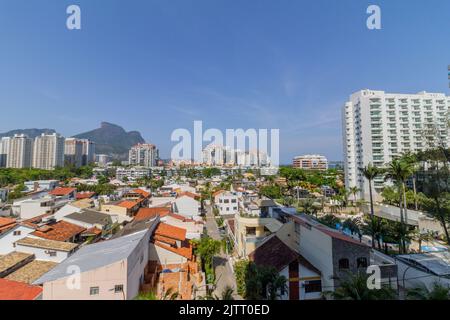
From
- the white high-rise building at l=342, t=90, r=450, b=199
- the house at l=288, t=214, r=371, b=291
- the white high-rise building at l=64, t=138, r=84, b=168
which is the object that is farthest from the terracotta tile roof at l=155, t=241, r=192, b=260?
the white high-rise building at l=64, t=138, r=84, b=168

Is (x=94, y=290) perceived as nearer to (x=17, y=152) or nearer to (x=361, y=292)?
(x=361, y=292)

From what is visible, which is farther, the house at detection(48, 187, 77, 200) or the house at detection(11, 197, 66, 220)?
the house at detection(48, 187, 77, 200)

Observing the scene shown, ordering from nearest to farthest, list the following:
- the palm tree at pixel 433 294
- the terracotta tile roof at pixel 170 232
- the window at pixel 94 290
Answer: the palm tree at pixel 433 294 < the window at pixel 94 290 < the terracotta tile roof at pixel 170 232

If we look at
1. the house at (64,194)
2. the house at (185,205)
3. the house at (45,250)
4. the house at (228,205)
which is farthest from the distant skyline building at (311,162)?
the house at (45,250)

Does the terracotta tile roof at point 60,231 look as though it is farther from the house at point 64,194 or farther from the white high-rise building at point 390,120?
the white high-rise building at point 390,120

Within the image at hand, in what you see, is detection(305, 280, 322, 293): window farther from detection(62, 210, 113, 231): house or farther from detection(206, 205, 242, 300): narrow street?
detection(62, 210, 113, 231): house

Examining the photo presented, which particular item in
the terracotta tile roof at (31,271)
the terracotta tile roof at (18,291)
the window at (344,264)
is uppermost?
the window at (344,264)
